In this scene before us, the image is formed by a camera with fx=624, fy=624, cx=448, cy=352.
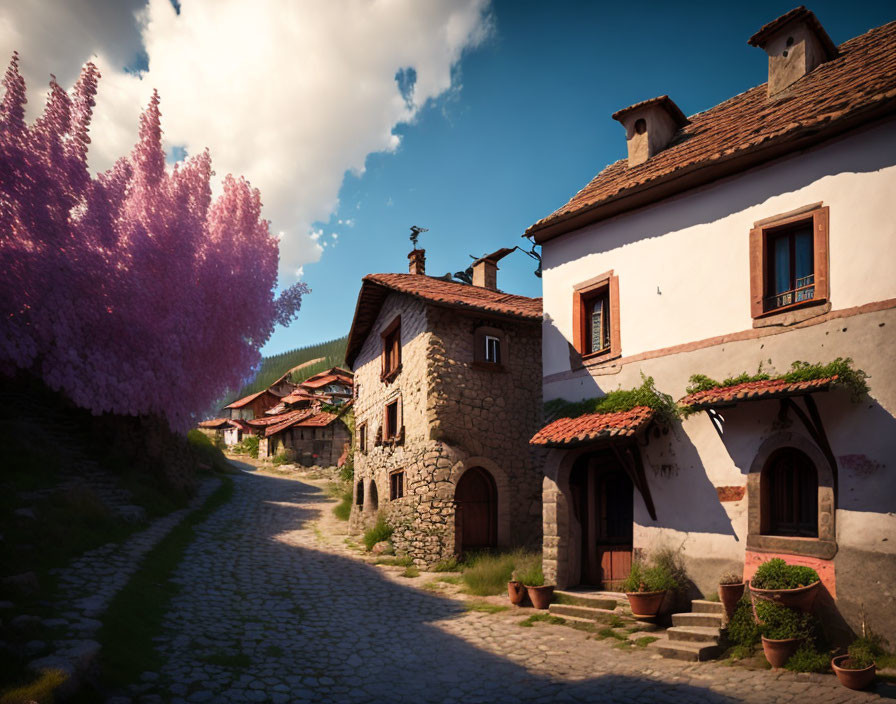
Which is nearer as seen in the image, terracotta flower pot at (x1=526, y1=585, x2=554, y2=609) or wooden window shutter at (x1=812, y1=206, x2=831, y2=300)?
wooden window shutter at (x1=812, y1=206, x2=831, y2=300)

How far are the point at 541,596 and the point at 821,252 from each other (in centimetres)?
669

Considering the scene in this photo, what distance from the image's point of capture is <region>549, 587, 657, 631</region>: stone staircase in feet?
30.0

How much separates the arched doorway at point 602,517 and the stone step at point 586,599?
0.49 meters

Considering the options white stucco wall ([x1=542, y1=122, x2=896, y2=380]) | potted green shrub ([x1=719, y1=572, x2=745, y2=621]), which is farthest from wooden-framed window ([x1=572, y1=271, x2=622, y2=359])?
potted green shrub ([x1=719, y1=572, x2=745, y2=621])

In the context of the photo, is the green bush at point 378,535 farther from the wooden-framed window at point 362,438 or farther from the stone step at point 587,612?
the stone step at point 587,612

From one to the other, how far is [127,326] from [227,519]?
683cm

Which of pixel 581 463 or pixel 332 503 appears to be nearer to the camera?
pixel 581 463

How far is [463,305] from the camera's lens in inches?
575

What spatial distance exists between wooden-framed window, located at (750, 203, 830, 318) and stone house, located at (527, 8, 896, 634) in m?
0.02

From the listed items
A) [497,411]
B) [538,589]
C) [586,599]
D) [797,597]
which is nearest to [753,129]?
[797,597]

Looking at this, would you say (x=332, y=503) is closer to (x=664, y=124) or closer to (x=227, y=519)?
(x=227, y=519)

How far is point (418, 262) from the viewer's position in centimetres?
2009

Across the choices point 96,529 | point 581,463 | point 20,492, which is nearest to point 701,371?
point 581,463

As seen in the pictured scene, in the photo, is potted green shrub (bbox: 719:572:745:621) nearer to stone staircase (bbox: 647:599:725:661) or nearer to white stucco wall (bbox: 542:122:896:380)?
stone staircase (bbox: 647:599:725:661)
